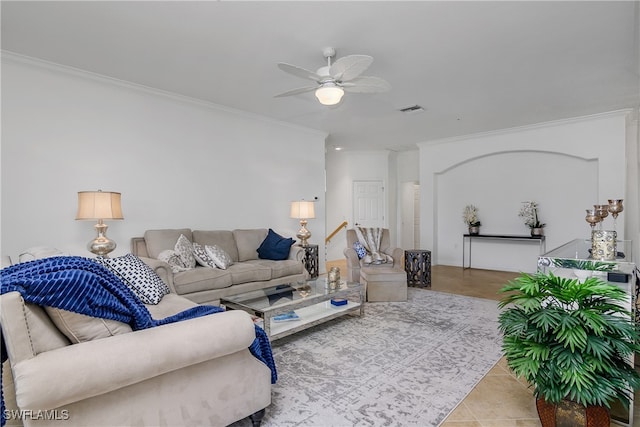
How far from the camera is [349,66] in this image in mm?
2764

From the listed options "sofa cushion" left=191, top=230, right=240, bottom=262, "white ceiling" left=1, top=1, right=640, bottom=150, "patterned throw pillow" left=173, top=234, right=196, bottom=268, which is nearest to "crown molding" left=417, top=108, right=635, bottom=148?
"white ceiling" left=1, top=1, right=640, bottom=150

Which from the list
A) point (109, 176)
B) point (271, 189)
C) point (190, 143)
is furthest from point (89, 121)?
point (271, 189)

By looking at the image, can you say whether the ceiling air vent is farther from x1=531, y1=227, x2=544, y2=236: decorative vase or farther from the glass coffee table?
x1=531, y1=227, x2=544, y2=236: decorative vase

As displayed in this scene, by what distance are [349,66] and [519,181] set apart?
17.4 ft

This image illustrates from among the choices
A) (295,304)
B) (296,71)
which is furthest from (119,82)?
(295,304)

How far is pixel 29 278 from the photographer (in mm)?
1218

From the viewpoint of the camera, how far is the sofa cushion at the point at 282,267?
14.6 ft

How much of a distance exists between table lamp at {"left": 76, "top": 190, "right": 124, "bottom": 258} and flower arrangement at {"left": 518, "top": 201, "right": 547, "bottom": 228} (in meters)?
6.61

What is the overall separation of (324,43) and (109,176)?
2.89 m

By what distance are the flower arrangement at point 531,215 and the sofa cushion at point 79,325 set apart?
22.4 ft

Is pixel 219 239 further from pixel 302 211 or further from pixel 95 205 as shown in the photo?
pixel 95 205

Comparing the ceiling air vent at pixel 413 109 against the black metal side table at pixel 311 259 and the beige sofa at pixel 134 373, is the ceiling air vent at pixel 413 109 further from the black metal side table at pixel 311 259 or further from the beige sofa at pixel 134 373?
the beige sofa at pixel 134 373

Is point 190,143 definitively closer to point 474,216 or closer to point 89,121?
point 89,121

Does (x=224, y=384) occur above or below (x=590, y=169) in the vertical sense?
below
